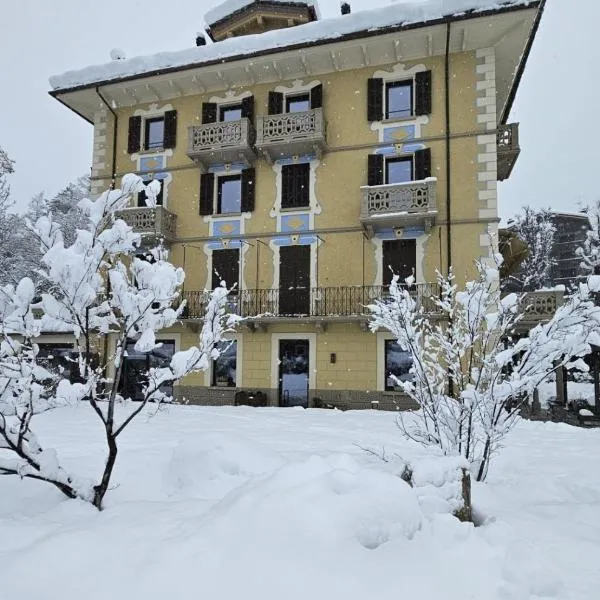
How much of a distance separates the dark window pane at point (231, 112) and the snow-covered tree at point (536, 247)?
16.9 meters

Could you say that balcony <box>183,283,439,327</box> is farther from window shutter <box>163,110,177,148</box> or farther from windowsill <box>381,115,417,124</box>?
window shutter <box>163,110,177,148</box>

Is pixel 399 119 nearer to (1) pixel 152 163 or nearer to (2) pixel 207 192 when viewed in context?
(2) pixel 207 192

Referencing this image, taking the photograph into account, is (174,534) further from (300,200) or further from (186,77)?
(186,77)

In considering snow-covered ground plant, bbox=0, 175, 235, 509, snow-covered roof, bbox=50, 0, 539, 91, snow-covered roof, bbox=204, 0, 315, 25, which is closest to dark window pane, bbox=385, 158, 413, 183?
snow-covered roof, bbox=50, 0, 539, 91

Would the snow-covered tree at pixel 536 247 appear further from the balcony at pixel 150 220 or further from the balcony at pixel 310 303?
the balcony at pixel 150 220

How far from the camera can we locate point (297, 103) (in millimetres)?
16688

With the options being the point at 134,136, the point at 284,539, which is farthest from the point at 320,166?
the point at 284,539

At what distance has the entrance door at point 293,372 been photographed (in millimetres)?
15680

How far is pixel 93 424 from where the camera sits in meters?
9.24

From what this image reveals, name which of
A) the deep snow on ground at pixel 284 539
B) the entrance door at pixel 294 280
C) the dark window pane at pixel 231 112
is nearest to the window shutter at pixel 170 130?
the dark window pane at pixel 231 112

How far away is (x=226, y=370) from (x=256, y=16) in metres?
12.6

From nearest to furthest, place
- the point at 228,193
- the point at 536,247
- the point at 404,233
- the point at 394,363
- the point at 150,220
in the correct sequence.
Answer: the point at 394,363, the point at 404,233, the point at 150,220, the point at 228,193, the point at 536,247

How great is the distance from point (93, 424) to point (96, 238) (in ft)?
20.9

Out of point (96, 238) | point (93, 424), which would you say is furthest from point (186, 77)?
point (96, 238)
